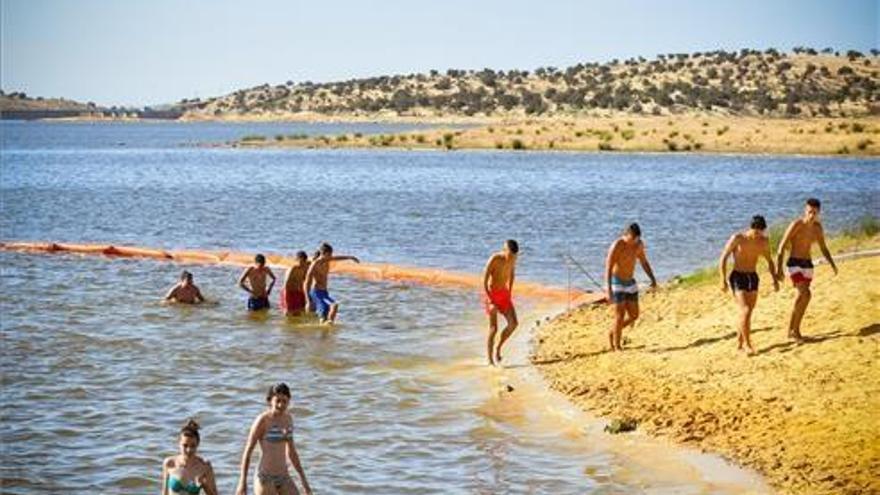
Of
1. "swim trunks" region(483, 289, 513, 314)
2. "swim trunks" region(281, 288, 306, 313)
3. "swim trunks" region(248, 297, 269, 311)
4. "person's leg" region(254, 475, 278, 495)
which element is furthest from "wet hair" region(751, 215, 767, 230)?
"swim trunks" region(248, 297, 269, 311)

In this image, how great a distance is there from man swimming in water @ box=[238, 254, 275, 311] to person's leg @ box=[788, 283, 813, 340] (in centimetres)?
989

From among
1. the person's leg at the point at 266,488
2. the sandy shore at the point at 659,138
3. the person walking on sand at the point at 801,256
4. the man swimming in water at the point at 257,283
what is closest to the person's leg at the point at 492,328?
the person walking on sand at the point at 801,256

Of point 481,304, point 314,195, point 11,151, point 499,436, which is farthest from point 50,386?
point 11,151

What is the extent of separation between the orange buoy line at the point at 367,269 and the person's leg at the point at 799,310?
6432mm

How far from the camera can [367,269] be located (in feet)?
83.8

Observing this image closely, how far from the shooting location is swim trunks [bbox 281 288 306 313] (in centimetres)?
1975

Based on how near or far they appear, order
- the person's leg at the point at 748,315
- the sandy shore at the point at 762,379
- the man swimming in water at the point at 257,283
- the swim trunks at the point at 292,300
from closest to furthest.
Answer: the sandy shore at the point at 762,379, the person's leg at the point at 748,315, the swim trunks at the point at 292,300, the man swimming in water at the point at 257,283

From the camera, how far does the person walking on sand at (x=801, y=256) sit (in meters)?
13.3

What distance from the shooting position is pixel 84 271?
2677 centimetres

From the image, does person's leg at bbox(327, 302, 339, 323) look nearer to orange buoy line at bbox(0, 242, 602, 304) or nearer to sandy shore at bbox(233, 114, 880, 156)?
orange buoy line at bbox(0, 242, 602, 304)

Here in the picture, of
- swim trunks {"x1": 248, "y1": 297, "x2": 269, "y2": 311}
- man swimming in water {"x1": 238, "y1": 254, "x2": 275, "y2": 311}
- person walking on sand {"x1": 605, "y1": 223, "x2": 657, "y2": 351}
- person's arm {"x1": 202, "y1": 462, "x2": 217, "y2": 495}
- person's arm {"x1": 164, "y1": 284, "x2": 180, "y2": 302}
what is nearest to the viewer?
person's arm {"x1": 202, "y1": 462, "x2": 217, "y2": 495}

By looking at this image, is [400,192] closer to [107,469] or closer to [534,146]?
[534,146]

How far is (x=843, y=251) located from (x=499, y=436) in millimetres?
9440

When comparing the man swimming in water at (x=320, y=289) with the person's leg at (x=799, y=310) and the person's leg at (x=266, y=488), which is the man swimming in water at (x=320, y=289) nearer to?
the person's leg at (x=799, y=310)
